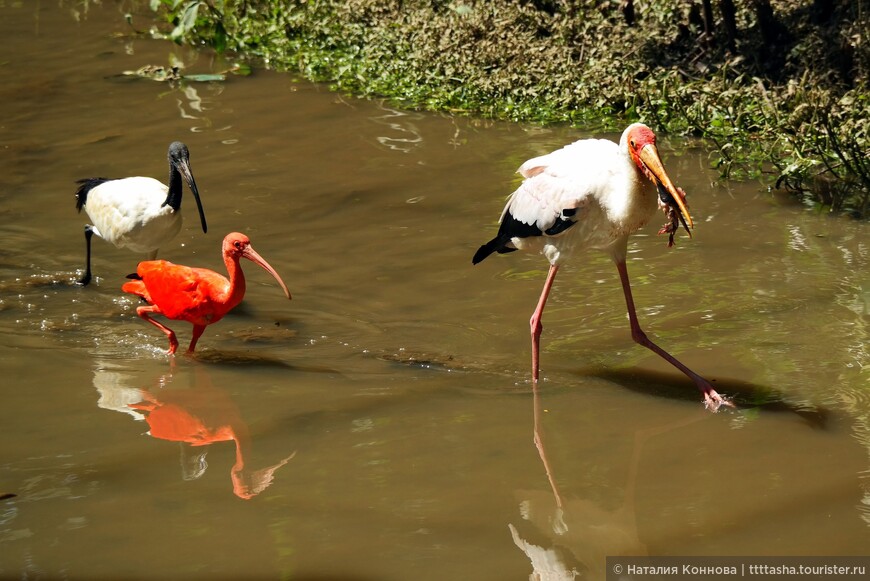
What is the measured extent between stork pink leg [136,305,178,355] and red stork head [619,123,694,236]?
2551mm

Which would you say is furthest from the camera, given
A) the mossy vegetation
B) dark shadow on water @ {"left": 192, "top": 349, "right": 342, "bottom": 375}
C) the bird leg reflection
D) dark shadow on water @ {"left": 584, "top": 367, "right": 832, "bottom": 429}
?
the mossy vegetation

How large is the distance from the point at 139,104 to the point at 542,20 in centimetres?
372

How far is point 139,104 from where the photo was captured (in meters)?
10.0

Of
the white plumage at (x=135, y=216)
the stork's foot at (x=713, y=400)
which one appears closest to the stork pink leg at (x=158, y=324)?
the white plumage at (x=135, y=216)

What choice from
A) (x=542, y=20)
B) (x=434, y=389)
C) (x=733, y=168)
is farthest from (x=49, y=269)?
(x=542, y=20)

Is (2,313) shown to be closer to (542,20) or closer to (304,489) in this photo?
(304,489)

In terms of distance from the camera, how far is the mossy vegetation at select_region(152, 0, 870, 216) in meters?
7.76

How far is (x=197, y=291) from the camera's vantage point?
5809 millimetres

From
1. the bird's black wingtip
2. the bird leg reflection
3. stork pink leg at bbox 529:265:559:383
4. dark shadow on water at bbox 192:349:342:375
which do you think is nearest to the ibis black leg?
dark shadow on water at bbox 192:349:342:375

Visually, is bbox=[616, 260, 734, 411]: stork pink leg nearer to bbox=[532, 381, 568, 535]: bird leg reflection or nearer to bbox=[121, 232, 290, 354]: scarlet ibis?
bbox=[532, 381, 568, 535]: bird leg reflection

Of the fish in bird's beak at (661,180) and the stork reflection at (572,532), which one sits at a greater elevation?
the fish in bird's beak at (661,180)

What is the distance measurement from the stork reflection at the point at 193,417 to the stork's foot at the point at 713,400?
5.89 ft

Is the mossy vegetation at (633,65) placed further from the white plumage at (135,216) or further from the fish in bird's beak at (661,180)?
the white plumage at (135,216)

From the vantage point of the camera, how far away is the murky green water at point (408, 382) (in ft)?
12.7
